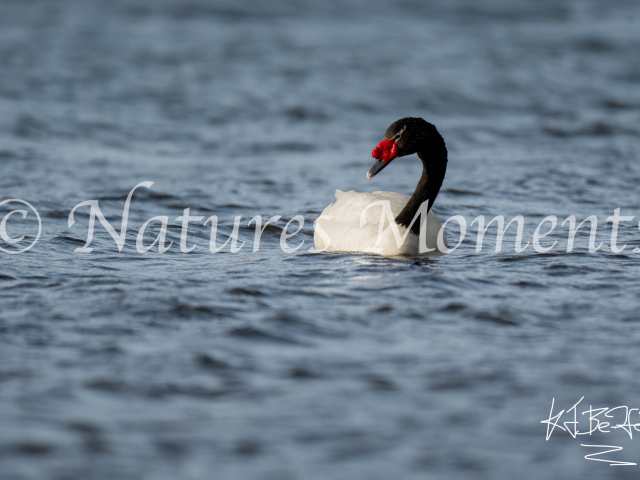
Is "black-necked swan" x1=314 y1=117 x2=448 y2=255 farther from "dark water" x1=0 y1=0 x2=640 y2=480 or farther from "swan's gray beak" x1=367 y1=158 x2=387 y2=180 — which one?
"dark water" x1=0 y1=0 x2=640 y2=480

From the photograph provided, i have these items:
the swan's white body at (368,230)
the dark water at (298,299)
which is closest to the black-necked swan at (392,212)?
the swan's white body at (368,230)

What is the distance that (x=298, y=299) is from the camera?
6.54 metres

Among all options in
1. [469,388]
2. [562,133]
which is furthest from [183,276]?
[562,133]

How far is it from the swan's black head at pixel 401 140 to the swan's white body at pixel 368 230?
375 mm

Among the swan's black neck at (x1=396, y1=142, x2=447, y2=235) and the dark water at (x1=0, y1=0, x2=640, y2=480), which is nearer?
the dark water at (x1=0, y1=0, x2=640, y2=480)

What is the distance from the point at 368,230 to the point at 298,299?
160 cm

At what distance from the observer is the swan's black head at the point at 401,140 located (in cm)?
808

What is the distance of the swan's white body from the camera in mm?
7855

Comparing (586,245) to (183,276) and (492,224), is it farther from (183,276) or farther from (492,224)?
(183,276)

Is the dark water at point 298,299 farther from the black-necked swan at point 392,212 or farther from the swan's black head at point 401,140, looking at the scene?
the swan's black head at point 401,140

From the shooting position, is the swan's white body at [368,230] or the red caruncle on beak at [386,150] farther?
the red caruncle on beak at [386,150]
